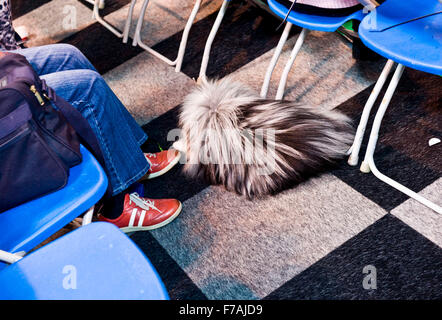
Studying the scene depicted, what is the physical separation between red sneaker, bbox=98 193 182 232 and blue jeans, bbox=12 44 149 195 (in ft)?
0.31

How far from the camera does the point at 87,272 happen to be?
99 cm

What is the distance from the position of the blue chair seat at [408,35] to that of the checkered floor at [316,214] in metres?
0.52

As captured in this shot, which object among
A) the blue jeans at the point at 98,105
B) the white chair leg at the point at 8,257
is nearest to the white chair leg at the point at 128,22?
the blue jeans at the point at 98,105

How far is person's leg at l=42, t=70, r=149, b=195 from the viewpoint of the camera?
1.46m

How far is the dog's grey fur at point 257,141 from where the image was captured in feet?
5.51

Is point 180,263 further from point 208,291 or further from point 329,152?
point 329,152

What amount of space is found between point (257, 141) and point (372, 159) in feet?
1.31

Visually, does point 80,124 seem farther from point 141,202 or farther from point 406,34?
point 406,34

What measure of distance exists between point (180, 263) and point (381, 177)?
0.74m

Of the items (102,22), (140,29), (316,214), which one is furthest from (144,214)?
(102,22)

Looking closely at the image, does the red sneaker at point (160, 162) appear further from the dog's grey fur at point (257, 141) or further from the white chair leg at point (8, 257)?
the white chair leg at point (8, 257)

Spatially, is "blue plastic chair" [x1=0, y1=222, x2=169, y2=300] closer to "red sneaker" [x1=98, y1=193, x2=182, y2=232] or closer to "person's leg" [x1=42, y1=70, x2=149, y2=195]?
"person's leg" [x1=42, y1=70, x2=149, y2=195]
